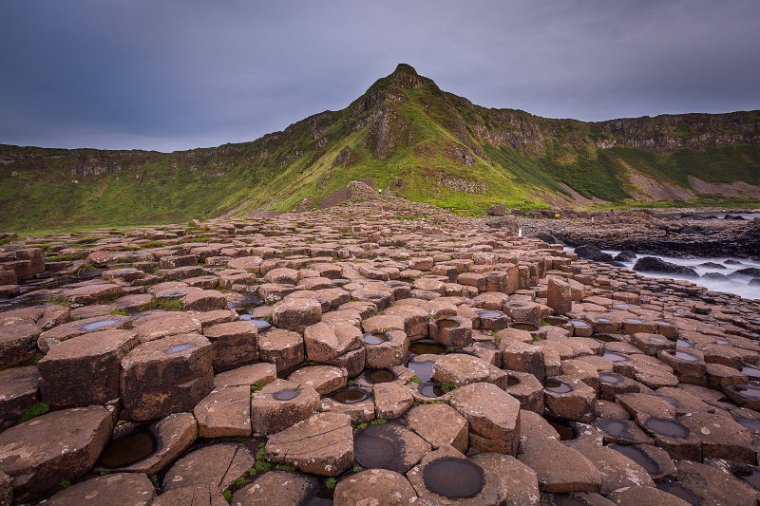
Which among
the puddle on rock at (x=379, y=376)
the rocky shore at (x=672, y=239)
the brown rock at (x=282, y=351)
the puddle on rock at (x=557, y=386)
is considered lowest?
the rocky shore at (x=672, y=239)

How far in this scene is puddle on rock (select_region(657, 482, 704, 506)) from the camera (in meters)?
3.21

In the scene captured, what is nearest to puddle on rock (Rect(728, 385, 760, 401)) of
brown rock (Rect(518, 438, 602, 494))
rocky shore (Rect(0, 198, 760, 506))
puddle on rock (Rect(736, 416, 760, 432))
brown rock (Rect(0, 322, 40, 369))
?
rocky shore (Rect(0, 198, 760, 506))

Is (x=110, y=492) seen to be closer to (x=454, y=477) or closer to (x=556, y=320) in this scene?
(x=454, y=477)

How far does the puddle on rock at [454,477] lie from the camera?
8.65ft

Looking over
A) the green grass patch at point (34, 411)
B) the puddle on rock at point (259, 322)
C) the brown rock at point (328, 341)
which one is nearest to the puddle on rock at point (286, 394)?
the brown rock at point (328, 341)

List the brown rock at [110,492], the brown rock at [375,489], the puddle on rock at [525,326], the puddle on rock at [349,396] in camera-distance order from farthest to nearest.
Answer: the puddle on rock at [525,326]
the puddle on rock at [349,396]
the brown rock at [375,489]
the brown rock at [110,492]

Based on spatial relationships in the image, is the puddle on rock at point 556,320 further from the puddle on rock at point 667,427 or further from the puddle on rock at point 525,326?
the puddle on rock at point 667,427

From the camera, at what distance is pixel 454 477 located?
280 centimetres

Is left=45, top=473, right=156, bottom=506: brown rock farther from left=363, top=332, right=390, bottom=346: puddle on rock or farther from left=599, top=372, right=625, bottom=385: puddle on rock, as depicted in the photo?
left=599, top=372, right=625, bottom=385: puddle on rock

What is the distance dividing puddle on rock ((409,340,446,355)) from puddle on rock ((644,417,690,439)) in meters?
2.59

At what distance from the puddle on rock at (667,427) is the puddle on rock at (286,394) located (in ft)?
13.5

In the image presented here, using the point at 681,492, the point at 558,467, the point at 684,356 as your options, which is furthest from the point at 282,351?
the point at 684,356

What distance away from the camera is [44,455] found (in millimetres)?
2445

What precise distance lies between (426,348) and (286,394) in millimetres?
2433
